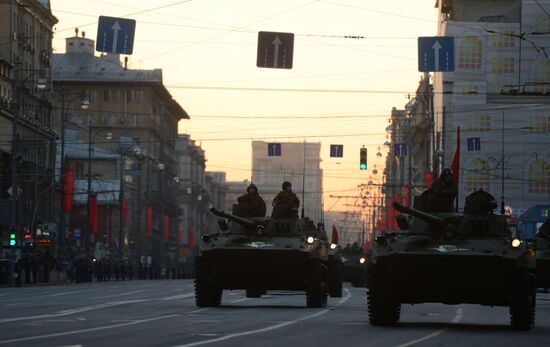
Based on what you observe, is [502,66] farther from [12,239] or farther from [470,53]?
[12,239]

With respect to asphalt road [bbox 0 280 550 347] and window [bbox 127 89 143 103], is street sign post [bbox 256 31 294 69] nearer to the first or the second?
asphalt road [bbox 0 280 550 347]

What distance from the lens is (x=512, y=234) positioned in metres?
23.7

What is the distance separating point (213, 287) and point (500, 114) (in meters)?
75.8

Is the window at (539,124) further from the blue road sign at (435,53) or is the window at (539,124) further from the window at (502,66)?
the blue road sign at (435,53)

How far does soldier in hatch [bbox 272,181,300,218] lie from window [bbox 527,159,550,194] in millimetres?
72790

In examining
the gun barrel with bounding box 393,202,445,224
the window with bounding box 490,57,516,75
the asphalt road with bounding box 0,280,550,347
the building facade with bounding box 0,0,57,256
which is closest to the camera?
the asphalt road with bounding box 0,280,550,347

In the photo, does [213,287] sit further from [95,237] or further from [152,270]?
[95,237]

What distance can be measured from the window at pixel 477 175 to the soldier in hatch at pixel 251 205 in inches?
2830

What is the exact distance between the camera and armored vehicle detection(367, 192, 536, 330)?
2247 cm

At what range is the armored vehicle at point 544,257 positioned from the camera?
124ft

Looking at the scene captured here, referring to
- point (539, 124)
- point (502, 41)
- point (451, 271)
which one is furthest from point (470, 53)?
point (451, 271)

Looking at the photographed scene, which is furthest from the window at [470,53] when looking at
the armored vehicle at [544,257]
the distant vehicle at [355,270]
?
the armored vehicle at [544,257]

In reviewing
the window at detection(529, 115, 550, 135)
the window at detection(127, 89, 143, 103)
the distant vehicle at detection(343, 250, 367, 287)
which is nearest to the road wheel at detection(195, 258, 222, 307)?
the distant vehicle at detection(343, 250, 367, 287)

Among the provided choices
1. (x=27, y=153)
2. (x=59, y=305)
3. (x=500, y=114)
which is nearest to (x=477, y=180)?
(x=500, y=114)
